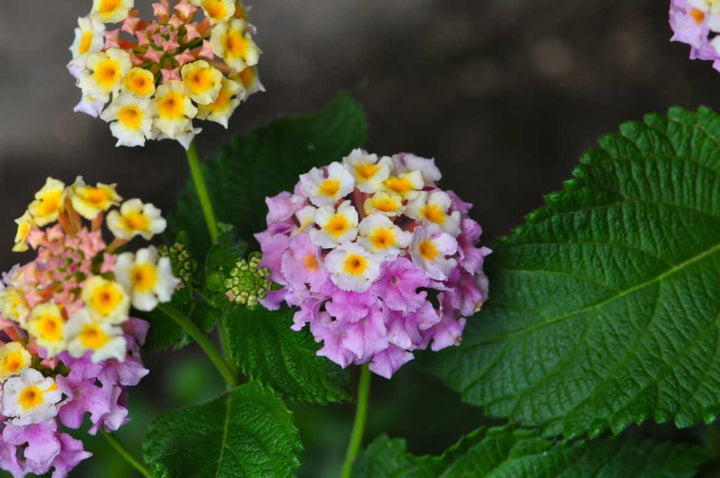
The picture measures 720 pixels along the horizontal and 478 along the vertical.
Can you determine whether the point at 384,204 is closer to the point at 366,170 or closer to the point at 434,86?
the point at 366,170

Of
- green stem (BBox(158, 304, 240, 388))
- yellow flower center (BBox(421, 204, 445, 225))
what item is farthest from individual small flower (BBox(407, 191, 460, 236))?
green stem (BBox(158, 304, 240, 388))

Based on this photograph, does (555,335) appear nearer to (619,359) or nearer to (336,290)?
(619,359)

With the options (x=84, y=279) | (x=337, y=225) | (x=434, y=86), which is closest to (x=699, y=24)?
(x=337, y=225)

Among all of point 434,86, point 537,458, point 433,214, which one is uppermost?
point 434,86

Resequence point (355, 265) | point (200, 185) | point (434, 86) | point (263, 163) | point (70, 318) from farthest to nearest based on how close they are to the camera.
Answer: point (434, 86) → point (263, 163) → point (200, 185) → point (355, 265) → point (70, 318)

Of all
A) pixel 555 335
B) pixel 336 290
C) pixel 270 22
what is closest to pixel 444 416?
pixel 555 335

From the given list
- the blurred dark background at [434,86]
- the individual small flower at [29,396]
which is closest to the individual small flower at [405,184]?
the individual small flower at [29,396]

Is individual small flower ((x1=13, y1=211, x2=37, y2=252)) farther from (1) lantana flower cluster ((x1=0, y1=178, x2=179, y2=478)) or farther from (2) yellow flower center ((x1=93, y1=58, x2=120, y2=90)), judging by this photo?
(2) yellow flower center ((x1=93, y1=58, x2=120, y2=90))
